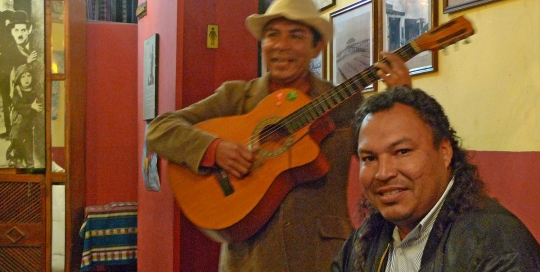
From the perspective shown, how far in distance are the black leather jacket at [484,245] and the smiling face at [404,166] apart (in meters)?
0.06

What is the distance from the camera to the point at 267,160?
72.1 inches

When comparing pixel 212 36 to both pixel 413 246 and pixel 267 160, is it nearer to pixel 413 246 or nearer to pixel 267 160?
pixel 267 160

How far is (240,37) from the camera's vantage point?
3117 mm

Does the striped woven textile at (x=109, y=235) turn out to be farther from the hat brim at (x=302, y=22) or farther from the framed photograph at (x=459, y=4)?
the framed photograph at (x=459, y=4)

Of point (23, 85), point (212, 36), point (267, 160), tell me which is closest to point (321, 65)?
point (212, 36)

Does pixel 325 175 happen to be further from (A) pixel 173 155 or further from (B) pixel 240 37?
(B) pixel 240 37

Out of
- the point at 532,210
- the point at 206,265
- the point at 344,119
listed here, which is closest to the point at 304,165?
the point at 344,119

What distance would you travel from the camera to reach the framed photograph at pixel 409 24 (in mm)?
2246

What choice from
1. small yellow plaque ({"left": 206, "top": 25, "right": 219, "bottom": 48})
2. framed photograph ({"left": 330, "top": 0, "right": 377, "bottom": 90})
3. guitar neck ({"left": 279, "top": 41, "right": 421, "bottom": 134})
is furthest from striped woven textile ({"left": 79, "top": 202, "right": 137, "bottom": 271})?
guitar neck ({"left": 279, "top": 41, "right": 421, "bottom": 134})

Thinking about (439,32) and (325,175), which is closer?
(439,32)

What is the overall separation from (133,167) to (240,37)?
2.66 m

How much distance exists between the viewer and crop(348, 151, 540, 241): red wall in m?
1.77

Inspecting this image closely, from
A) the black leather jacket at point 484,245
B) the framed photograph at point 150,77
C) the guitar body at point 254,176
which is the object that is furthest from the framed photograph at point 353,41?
the black leather jacket at point 484,245

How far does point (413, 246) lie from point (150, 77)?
287 cm
